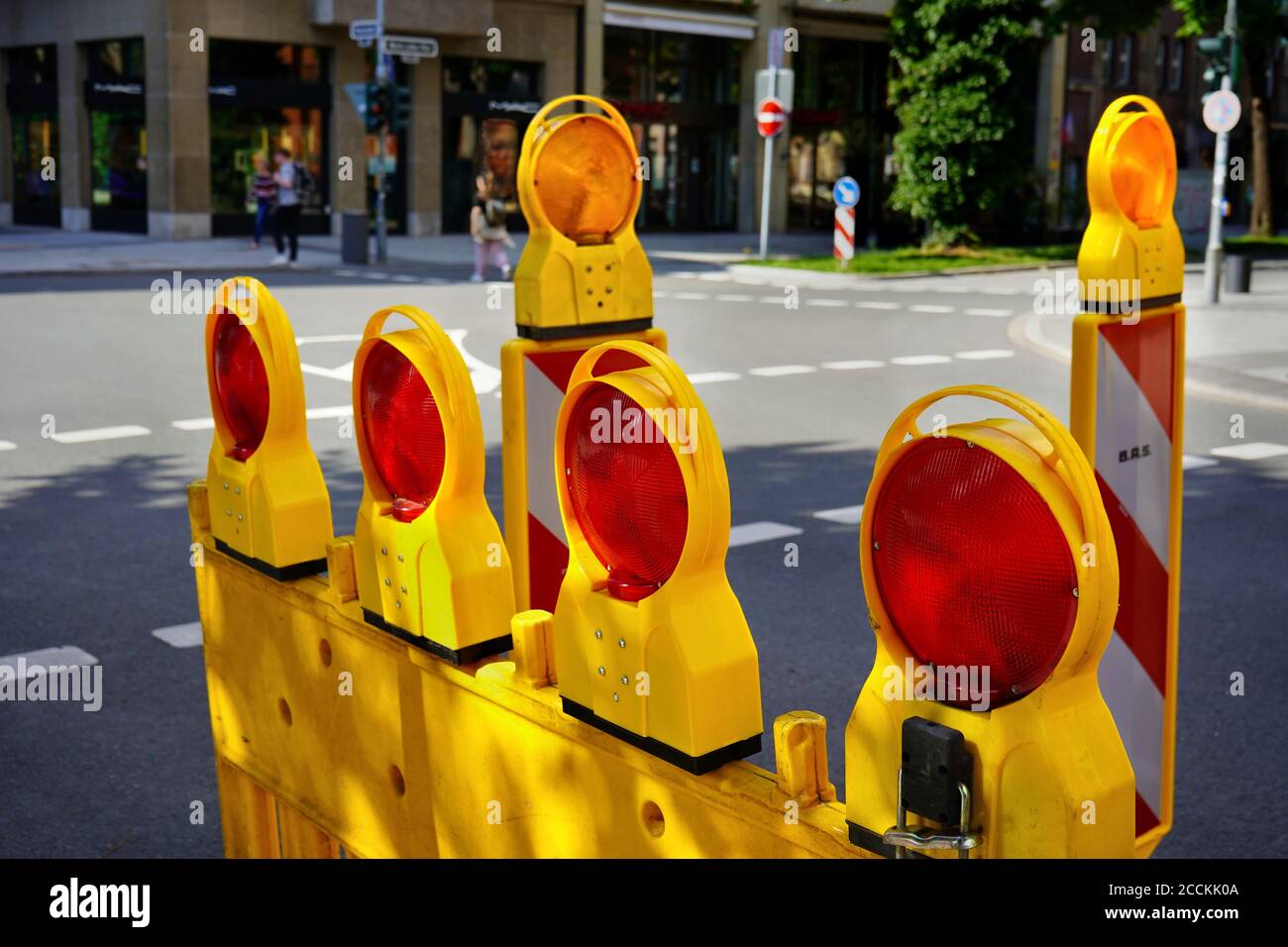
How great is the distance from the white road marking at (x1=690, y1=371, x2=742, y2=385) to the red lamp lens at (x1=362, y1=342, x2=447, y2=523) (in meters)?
10.8

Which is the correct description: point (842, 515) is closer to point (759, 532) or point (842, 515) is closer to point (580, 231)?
point (759, 532)

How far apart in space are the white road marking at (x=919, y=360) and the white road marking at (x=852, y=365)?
0.23m

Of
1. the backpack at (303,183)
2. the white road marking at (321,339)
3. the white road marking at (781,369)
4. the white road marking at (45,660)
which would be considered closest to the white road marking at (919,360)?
the white road marking at (781,369)

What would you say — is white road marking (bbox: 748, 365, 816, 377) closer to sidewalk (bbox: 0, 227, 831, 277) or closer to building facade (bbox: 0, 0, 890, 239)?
sidewalk (bbox: 0, 227, 831, 277)

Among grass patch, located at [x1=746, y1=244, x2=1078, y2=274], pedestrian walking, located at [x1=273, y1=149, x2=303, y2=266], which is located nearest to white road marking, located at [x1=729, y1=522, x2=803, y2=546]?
grass patch, located at [x1=746, y1=244, x2=1078, y2=274]

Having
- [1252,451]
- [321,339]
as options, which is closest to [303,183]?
[321,339]

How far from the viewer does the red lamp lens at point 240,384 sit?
10.2 feet

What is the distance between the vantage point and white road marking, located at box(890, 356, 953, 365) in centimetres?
1532

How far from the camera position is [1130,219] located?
352 centimetres

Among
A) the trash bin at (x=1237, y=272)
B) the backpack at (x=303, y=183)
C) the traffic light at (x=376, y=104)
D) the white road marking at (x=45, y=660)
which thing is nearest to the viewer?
the white road marking at (x=45, y=660)

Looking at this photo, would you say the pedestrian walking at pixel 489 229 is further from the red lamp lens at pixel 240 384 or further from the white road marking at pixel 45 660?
the red lamp lens at pixel 240 384

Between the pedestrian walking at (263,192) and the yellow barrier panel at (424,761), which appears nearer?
the yellow barrier panel at (424,761)

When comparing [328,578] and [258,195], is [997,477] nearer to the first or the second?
[328,578]
